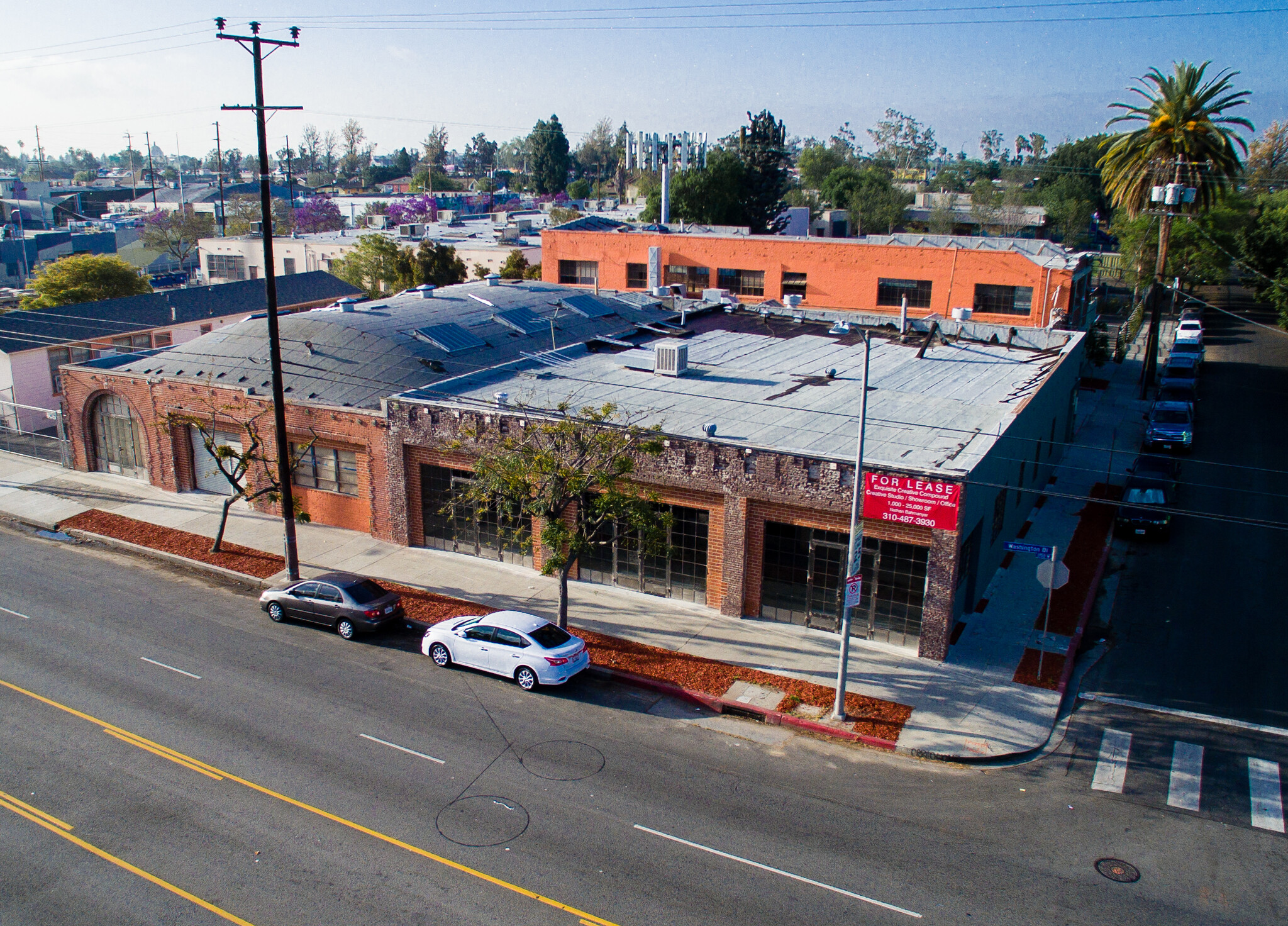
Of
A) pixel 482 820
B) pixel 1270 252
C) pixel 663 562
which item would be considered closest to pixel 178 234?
pixel 663 562

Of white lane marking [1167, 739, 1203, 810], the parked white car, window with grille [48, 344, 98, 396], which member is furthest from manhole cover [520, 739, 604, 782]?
the parked white car

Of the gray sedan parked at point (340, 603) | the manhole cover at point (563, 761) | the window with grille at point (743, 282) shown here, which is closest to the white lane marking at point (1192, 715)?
the manhole cover at point (563, 761)

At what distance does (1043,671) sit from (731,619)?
776 cm

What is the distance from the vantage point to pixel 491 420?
2645 centimetres

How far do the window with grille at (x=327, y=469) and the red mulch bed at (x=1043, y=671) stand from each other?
21084 mm

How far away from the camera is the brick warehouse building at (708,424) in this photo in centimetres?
2302

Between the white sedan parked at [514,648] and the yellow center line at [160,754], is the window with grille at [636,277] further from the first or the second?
the yellow center line at [160,754]

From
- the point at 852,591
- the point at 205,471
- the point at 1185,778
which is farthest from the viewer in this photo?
the point at 205,471

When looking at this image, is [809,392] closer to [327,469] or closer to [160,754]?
[327,469]

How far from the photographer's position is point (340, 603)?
23.6 m

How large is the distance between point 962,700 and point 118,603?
22.3 m

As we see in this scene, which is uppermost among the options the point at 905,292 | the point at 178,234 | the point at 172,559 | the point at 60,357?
the point at 178,234

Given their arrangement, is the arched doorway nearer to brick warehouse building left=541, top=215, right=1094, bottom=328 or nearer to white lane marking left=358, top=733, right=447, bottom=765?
white lane marking left=358, top=733, right=447, bottom=765

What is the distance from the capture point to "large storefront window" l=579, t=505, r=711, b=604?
25266mm
